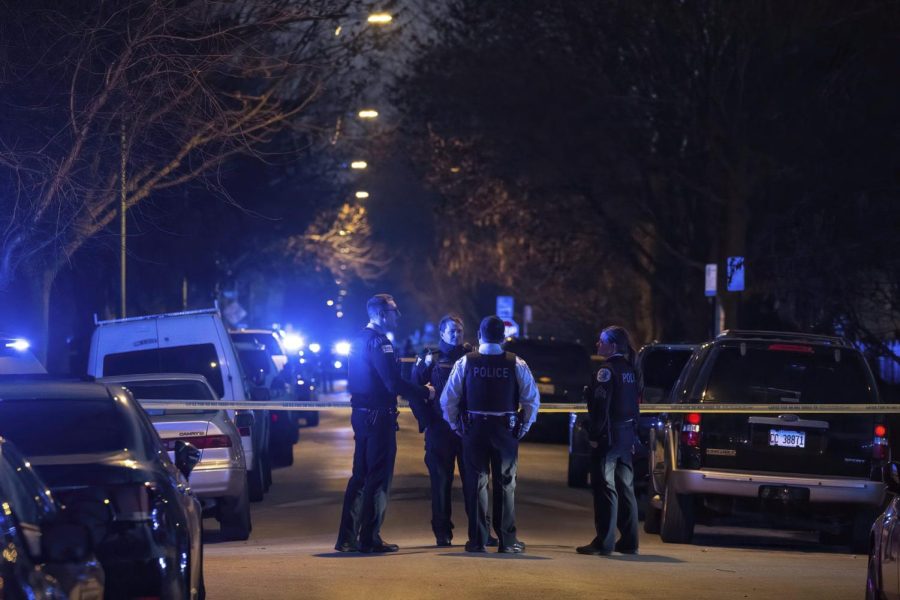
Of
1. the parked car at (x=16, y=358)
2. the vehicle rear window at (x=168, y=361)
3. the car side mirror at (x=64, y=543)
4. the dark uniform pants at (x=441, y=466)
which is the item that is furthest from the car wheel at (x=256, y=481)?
the car side mirror at (x=64, y=543)

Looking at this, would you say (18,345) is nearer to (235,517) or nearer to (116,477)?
(235,517)

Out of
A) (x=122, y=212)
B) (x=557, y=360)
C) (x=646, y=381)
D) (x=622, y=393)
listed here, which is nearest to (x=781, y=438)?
(x=622, y=393)

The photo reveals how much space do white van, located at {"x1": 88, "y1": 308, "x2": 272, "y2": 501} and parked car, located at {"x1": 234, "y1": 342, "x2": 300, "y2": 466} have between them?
3978 millimetres

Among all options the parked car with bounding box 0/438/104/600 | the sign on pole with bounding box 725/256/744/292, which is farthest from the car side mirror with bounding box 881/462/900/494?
the sign on pole with bounding box 725/256/744/292

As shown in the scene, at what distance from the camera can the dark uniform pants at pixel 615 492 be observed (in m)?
12.5

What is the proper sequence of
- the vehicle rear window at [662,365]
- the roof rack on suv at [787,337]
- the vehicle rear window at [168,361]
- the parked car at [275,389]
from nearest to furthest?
the roof rack on suv at [787,337] < the vehicle rear window at [168,361] < the vehicle rear window at [662,365] < the parked car at [275,389]

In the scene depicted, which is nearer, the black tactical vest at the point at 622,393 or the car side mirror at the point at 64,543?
the car side mirror at the point at 64,543

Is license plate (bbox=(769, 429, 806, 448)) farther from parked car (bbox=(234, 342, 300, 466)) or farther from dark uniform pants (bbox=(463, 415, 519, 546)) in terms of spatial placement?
parked car (bbox=(234, 342, 300, 466))

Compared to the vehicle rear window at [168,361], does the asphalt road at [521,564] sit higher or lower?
lower

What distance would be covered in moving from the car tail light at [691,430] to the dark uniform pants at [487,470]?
206 centimetres

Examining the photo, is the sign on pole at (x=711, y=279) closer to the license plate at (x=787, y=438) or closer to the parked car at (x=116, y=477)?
the license plate at (x=787, y=438)

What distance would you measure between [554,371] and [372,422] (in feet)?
52.5

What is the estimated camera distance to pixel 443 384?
13047 millimetres

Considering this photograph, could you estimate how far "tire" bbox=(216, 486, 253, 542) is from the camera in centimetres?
1414
